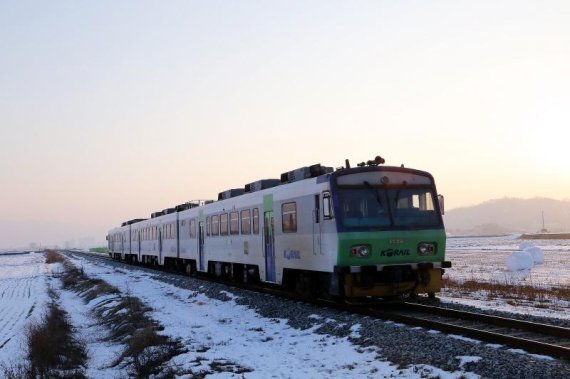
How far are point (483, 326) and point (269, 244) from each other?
27.7 feet

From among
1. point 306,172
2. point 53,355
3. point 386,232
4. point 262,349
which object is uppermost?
point 306,172

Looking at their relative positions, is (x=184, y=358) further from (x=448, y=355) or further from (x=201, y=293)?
(x=201, y=293)

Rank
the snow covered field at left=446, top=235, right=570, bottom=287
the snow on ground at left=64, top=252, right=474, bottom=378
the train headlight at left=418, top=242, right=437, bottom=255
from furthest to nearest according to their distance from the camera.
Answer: the snow covered field at left=446, top=235, right=570, bottom=287 < the train headlight at left=418, top=242, right=437, bottom=255 < the snow on ground at left=64, top=252, right=474, bottom=378

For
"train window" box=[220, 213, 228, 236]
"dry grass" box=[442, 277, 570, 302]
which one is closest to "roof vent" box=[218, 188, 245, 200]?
"train window" box=[220, 213, 228, 236]

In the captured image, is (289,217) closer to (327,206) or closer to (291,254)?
A: (291,254)

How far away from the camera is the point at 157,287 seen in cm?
2438

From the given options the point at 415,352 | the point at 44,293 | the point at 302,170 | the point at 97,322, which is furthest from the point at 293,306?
the point at 44,293

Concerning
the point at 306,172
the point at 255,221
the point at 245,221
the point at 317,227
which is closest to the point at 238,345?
the point at 317,227

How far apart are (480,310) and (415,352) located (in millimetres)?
4106

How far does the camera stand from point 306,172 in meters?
15.9

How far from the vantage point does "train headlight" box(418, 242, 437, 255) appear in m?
13.6

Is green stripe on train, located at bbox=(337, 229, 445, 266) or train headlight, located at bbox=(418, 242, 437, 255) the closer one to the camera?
green stripe on train, located at bbox=(337, 229, 445, 266)

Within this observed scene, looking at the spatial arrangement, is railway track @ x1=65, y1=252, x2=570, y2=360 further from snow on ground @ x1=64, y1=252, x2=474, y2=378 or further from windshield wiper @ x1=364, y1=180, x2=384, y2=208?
windshield wiper @ x1=364, y1=180, x2=384, y2=208

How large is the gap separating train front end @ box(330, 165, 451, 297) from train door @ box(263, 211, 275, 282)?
14.7 feet
